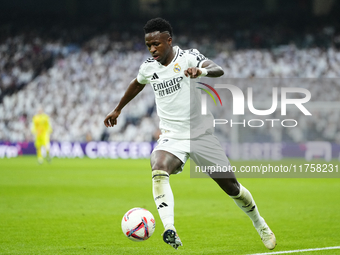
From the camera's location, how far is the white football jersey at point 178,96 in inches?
226

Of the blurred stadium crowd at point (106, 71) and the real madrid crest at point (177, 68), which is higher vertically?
the real madrid crest at point (177, 68)

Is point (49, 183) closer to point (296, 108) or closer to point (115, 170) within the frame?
point (115, 170)

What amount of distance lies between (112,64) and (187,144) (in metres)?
25.9

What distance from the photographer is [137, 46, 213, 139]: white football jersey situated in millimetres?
5746

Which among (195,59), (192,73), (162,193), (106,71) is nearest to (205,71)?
(192,73)

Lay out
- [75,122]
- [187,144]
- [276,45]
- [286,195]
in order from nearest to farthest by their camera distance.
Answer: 1. [187,144]
2. [286,195]
3. [75,122]
4. [276,45]

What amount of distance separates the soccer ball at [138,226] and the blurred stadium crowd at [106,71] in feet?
65.4

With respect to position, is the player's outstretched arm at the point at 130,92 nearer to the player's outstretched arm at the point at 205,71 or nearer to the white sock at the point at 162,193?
the player's outstretched arm at the point at 205,71

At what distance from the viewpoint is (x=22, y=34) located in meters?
33.8

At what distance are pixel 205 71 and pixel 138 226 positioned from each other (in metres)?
1.75

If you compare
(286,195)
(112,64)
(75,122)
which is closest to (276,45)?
(112,64)

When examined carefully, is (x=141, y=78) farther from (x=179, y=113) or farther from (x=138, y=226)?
(x=138, y=226)

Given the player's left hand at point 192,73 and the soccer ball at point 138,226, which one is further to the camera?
the soccer ball at point 138,226

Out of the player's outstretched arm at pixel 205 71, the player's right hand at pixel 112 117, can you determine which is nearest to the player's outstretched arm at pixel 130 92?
the player's right hand at pixel 112 117
